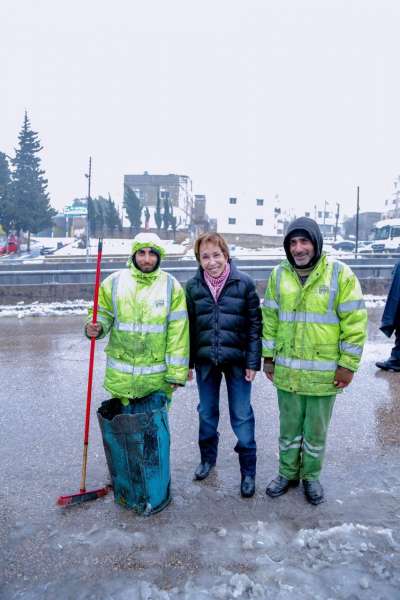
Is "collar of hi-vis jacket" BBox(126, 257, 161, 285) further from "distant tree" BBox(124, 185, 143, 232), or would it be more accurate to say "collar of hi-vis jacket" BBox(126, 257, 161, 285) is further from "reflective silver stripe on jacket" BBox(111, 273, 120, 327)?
"distant tree" BBox(124, 185, 143, 232)

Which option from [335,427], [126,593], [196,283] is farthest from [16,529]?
[335,427]

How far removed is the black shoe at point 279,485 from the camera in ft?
10.7

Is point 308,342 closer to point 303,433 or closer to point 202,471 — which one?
point 303,433

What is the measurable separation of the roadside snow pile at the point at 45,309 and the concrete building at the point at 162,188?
5892 cm

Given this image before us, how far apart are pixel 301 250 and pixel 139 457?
1.72 m

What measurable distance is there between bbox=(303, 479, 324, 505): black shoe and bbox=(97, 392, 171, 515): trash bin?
0.96 m

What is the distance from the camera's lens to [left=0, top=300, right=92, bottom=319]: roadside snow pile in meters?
10.1

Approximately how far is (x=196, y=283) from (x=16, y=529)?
1.96 metres

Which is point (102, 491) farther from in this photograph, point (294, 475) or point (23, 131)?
point (23, 131)

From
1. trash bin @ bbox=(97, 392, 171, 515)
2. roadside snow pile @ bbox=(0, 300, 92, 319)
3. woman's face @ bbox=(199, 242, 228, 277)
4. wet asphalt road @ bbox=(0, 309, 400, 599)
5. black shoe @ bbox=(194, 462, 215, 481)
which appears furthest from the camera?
roadside snow pile @ bbox=(0, 300, 92, 319)

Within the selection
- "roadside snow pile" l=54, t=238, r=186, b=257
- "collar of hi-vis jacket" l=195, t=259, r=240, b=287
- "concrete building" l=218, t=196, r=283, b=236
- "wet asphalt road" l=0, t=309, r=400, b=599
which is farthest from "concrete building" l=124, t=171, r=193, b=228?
"collar of hi-vis jacket" l=195, t=259, r=240, b=287

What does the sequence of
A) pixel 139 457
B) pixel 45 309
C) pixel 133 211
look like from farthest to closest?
pixel 133 211 < pixel 45 309 < pixel 139 457

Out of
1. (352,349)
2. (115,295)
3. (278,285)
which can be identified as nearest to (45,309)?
(115,295)

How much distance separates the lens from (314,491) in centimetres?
319
